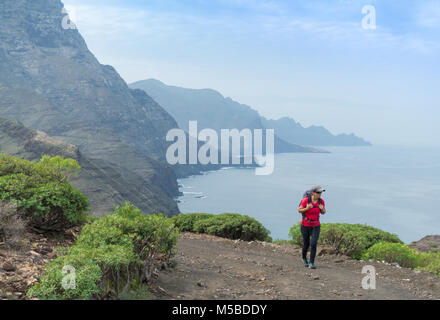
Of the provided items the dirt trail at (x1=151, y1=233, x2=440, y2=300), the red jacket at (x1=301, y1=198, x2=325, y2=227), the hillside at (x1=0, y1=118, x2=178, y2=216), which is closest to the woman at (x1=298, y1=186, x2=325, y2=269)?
the red jacket at (x1=301, y1=198, x2=325, y2=227)

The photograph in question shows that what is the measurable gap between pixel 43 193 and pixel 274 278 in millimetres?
4637

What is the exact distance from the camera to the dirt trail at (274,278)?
5449mm

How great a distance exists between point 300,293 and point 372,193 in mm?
162835

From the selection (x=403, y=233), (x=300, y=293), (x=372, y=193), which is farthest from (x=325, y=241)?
(x=372, y=193)

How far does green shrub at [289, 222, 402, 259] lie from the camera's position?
9.80 metres

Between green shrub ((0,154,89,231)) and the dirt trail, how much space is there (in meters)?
2.42

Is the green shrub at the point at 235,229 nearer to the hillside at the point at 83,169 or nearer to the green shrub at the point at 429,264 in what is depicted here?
the green shrub at the point at 429,264

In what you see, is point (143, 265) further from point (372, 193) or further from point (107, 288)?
point (372, 193)

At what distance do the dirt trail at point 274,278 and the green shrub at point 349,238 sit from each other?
486mm

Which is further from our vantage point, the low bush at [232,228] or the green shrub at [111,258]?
the low bush at [232,228]

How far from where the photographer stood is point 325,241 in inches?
404
